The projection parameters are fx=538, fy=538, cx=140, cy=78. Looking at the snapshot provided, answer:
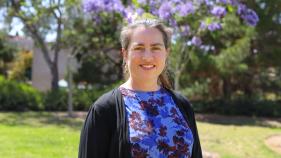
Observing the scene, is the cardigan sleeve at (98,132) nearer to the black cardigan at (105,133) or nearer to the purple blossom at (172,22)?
the black cardigan at (105,133)

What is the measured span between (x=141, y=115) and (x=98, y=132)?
201 millimetres

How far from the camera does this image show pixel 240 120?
Result: 16.5m

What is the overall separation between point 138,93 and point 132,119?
135 millimetres

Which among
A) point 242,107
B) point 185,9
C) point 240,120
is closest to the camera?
point 185,9

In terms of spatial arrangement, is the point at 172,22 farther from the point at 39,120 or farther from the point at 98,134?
the point at 98,134

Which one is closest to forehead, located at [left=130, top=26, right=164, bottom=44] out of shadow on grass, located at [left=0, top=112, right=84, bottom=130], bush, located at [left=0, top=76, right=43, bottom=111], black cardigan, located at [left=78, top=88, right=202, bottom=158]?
black cardigan, located at [left=78, top=88, right=202, bottom=158]

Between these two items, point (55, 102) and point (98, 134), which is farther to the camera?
point (55, 102)

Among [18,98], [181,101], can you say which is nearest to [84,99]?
[18,98]

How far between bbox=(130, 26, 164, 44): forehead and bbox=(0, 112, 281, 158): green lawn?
602 cm

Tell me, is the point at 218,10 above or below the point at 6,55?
above

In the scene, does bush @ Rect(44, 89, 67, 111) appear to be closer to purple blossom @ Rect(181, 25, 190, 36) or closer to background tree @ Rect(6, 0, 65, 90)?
→ background tree @ Rect(6, 0, 65, 90)

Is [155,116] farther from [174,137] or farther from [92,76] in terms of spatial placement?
[92,76]

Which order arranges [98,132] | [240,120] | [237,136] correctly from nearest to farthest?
[98,132] → [237,136] → [240,120]

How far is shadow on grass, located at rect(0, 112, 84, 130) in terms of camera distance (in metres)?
13.1
